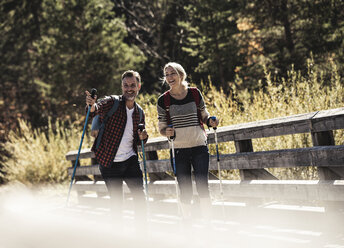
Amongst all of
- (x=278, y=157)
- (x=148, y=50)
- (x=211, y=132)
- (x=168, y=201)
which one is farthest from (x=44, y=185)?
(x=148, y=50)

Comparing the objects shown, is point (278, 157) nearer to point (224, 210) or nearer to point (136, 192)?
point (224, 210)

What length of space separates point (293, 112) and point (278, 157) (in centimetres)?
262

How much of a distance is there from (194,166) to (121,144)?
905 millimetres

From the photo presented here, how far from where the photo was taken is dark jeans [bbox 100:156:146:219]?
18.9ft

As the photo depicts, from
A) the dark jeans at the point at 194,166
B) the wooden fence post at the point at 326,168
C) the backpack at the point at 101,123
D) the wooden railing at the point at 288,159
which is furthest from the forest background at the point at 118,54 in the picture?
the wooden fence post at the point at 326,168

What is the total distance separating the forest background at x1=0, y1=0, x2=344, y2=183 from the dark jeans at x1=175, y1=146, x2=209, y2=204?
13.5 ft

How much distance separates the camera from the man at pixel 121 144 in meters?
5.67

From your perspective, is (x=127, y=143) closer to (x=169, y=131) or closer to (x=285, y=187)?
(x=169, y=131)

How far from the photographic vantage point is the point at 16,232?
25.1 ft

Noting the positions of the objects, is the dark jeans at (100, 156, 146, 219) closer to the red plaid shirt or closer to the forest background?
the red plaid shirt

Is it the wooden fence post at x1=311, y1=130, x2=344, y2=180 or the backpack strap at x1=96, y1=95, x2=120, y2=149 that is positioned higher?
the backpack strap at x1=96, y1=95, x2=120, y2=149

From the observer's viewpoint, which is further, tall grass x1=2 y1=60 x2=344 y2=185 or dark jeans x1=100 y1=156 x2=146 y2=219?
tall grass x1=2 y1=60 x2=344 y2=185

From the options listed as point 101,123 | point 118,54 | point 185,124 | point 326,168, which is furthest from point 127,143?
point 118,54

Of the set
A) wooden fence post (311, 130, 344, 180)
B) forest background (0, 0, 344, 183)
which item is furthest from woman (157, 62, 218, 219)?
forest background (0, 0, 344, 183)
